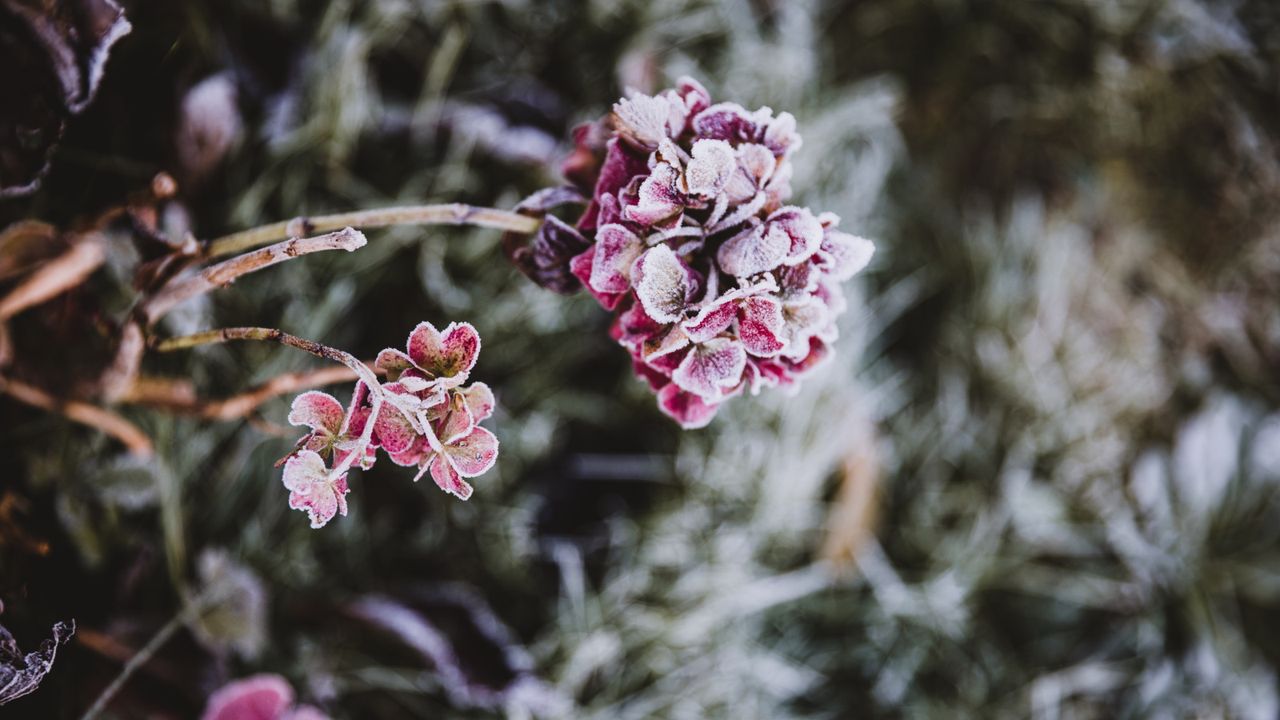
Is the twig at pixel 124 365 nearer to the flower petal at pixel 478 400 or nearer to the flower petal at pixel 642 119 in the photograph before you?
the flower petal at pixel 478 400

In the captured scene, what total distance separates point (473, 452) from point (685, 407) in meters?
0.13

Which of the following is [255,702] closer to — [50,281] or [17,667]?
[17,667]

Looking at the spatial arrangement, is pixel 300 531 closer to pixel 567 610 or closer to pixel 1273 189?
pixel 567 610

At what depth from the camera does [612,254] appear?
0.50 meters

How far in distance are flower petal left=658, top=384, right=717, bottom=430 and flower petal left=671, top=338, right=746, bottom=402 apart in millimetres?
35

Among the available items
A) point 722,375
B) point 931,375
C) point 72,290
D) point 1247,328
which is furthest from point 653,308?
point 1247,328

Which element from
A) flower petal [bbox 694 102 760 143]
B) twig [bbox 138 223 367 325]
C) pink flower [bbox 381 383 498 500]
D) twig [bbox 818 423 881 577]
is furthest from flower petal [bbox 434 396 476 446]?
twig [bbox 818 423 881 577]

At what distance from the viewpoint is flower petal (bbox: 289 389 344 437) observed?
49cm

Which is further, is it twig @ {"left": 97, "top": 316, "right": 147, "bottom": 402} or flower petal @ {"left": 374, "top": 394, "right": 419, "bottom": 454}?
twig @ {"left": 97, "top": 316, "right": 147, "bottom": 402}

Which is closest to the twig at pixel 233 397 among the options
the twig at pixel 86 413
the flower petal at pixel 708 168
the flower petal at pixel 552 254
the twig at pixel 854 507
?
the twig at pixel 86 413

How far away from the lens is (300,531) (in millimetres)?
936

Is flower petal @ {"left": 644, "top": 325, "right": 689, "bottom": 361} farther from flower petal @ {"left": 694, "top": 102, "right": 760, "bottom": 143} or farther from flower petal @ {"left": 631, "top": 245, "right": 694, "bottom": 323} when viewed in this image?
flower petal @ {"left": 694, "top": 102, "right": 760, "bottom": 143}

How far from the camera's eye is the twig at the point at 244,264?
45cm

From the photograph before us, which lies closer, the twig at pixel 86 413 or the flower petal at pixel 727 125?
the flower petal at pixel 727 125
